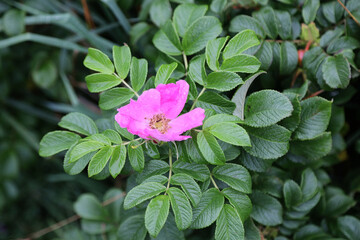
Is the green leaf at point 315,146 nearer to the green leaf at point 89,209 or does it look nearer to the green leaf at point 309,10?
the green leaf at point 309,10

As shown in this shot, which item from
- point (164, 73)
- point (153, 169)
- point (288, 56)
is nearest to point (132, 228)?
point (153, 169)

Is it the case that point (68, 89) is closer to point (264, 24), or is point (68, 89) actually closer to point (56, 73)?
point (56, 73)

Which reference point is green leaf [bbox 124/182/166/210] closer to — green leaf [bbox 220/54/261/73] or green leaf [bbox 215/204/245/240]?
green leaf [bbox 215/204/245/240]

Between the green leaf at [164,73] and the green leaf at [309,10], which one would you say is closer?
the green leaf at [164,73]

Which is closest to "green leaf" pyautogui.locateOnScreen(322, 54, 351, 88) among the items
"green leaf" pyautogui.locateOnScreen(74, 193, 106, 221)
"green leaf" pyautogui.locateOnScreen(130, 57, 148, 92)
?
"green leaf" pyautogui.locateOnScreen(130, 57, 148, 92)

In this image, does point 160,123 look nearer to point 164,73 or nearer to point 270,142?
point 164,73

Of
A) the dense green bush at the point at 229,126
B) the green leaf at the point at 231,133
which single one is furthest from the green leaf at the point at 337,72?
the green leaf at the point at 231,133

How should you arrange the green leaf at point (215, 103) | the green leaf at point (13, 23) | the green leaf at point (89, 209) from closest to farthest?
the green leaf at point (215, 103)
the green leaf at point (89, 209)
the green leaf at point (13, 23)
